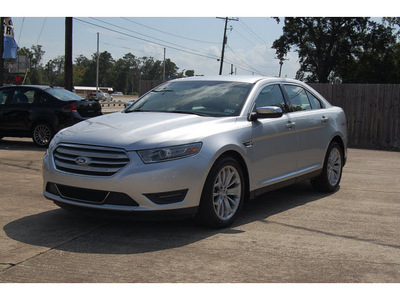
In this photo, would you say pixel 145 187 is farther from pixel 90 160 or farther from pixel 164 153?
pixel 90 160

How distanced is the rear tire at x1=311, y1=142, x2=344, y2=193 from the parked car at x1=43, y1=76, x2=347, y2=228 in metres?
0.53

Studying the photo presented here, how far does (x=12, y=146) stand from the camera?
44.0ft

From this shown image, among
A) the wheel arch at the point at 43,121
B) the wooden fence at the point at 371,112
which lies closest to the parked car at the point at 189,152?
the wheel arch at the point at 43,121

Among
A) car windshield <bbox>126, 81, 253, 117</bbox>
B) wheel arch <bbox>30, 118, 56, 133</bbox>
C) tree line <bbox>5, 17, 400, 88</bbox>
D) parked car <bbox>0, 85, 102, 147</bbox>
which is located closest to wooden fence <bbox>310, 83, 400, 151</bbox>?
parked car <bbox>0, 85, 102, 147</bbox>

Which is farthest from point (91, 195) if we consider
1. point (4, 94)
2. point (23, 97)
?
point (4, 94)

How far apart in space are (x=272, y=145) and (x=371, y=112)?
11.7 metres

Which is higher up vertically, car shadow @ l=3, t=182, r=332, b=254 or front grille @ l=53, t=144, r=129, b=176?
front grille @ l=53, t=144, r=129, b=176

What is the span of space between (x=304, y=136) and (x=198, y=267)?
326 centimetres

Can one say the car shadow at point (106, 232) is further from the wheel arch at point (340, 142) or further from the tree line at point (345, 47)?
the tree line at point (345, 47)

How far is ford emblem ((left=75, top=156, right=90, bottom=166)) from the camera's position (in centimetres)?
505

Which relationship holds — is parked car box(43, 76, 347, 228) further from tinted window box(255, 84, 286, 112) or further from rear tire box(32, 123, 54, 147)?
rear tire box(32, 123, 54, 147)

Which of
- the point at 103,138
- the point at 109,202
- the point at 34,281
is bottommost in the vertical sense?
the point at 34,281

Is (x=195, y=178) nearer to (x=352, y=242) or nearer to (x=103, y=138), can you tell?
(x=103, y=138)

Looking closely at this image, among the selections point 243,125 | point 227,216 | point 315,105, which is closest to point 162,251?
point 227,216
